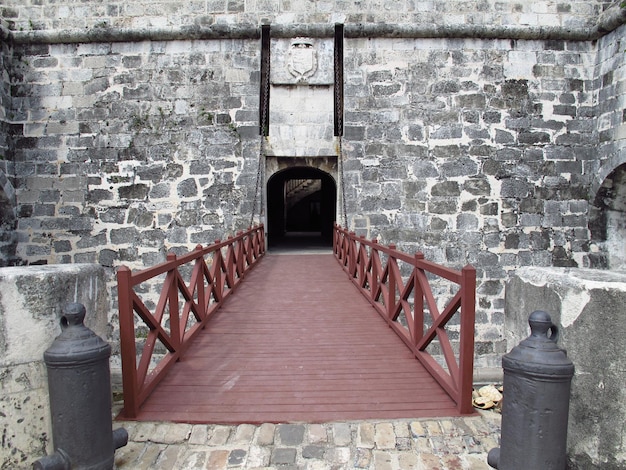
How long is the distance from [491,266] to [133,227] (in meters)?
6.38

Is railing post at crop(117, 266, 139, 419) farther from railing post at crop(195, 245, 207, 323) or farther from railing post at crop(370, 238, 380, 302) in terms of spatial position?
railing post at crop(370, 238, 380, 302)

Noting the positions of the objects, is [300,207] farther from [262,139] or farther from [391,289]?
[391,289]

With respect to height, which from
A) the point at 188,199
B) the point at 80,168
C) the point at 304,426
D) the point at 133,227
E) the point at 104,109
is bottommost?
the point at 304,426

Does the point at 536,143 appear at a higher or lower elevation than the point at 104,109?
lower

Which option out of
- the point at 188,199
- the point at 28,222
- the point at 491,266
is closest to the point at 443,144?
the point at 491,266

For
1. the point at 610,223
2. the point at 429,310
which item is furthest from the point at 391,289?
the point at 610,223

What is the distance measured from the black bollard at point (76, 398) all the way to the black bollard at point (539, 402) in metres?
2.00

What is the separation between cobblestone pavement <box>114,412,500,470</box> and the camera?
2.51 metres

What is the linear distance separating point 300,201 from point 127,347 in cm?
1798

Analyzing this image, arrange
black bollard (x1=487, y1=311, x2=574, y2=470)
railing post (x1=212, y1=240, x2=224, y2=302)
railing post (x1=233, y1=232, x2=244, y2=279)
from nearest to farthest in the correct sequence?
black bollard (x1=487, y1=311, x2=574, y2=470), railing post (x1=212, y1=240, x2=224, y2=302), railing post (x1=233, y1=232, x2=244, y2=279)

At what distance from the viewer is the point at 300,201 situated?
20.7 m

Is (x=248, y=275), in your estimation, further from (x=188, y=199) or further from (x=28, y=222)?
(x=28, y=222)

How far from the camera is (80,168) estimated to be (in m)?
8.05

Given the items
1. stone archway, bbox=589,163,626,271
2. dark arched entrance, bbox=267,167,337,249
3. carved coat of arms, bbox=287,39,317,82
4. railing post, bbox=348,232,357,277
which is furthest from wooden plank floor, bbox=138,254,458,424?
dark arched entrance, bbox=267,167,337,249
